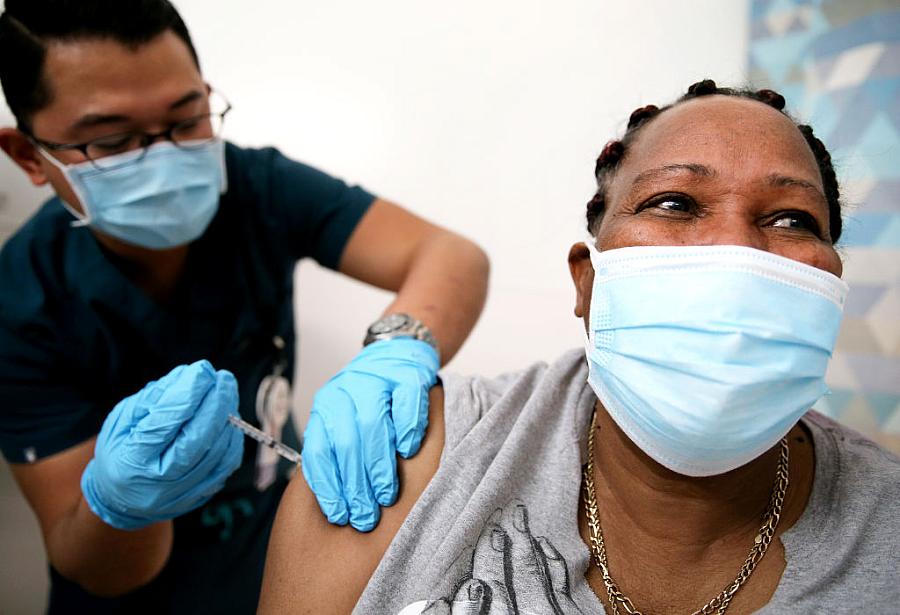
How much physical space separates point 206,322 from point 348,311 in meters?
0.70

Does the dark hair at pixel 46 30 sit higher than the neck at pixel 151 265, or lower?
higher

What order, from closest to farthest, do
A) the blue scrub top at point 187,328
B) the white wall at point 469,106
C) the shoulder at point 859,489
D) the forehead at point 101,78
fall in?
the shoulder at point 859,489 < the forehead at point 101,78 < the blue scrub top at point 187,328 < the white wall at point 469,106

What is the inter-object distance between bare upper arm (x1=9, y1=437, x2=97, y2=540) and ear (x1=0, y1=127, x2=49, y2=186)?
1.79 ft

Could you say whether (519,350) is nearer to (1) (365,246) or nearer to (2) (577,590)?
(1) (365,246)

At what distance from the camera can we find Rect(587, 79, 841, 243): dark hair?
96 cm

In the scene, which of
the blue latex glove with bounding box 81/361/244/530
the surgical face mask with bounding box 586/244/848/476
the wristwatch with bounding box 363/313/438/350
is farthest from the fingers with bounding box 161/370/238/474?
the surgical face mask with bounding box 586/244/848/476

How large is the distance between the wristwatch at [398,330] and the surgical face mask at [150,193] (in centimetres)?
46

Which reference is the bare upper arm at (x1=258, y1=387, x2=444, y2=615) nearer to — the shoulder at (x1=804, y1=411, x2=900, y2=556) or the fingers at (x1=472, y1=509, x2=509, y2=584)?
the fingers at (x1=472, y1=509, x2=509, y2=584)

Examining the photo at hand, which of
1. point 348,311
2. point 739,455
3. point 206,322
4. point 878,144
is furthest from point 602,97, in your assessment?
point 739,455

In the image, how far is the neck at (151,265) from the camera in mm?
1402

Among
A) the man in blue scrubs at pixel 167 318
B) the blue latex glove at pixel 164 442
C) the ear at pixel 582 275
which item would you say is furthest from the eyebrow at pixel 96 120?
the ear at pixel 582 275

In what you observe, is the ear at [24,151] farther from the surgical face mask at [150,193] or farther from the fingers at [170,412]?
the fingers at [170,412]

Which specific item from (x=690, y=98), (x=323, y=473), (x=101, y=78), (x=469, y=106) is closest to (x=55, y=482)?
(x=323, y=473)

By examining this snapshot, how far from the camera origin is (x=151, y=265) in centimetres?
143
